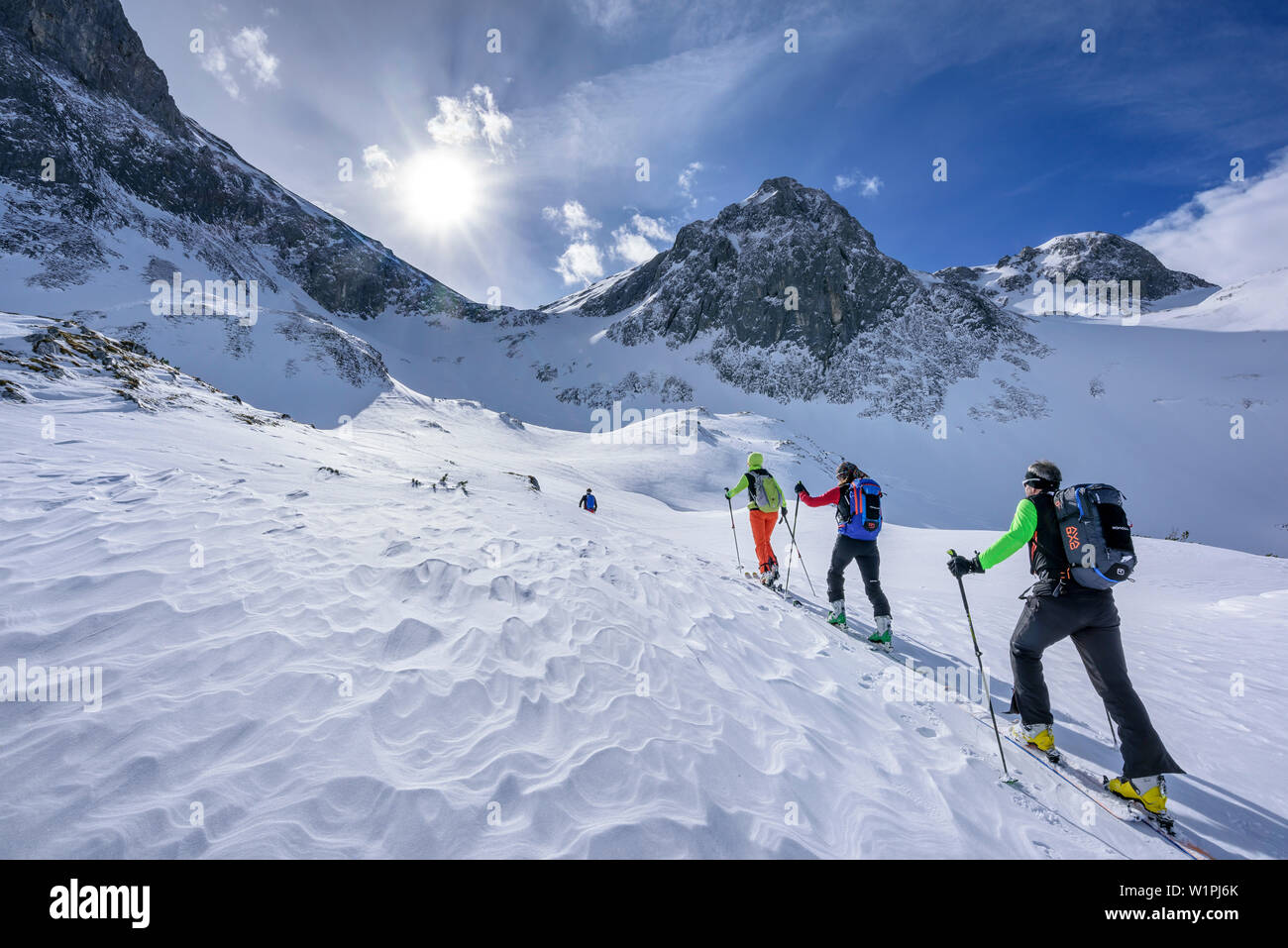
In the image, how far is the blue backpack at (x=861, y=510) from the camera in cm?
680

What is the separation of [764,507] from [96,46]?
10325 centimetres

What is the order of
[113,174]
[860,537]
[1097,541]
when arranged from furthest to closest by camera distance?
[113,174] → [860,537] → [1097,541]

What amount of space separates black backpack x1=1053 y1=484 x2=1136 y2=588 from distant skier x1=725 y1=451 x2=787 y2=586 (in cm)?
474

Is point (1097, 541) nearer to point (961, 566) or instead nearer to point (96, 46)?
point (961, 566)

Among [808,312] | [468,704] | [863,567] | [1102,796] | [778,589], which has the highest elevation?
[808,312]

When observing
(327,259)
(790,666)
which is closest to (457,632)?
(790,666)

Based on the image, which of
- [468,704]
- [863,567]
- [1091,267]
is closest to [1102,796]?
[863,567]

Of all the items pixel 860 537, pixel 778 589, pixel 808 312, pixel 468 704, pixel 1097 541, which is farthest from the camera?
pixel 808 312

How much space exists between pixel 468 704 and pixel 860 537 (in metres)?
5.80

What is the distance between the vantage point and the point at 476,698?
11.9ft

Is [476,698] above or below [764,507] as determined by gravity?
below

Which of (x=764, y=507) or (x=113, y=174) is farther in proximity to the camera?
(x=113, y=174)

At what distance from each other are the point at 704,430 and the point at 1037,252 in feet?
365

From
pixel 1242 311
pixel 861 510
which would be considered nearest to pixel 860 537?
pixel 861 510
